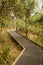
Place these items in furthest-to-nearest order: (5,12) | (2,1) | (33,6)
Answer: (33,6) → (5,12) → (2,1)

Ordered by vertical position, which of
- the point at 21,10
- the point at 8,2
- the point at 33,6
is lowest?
the point at 33,6

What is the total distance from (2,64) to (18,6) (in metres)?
4.27

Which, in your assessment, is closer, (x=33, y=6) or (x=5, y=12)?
(x=5, y=12)

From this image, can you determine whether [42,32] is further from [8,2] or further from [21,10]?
[8,2]

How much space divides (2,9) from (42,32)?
717cm

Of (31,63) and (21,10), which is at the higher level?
(21,10)

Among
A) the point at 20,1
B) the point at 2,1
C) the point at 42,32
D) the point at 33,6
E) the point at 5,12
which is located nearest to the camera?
the point at 2,1

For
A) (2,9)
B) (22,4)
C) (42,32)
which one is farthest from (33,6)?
(2,9)

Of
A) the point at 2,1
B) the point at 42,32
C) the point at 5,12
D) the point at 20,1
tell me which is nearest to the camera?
the point at 2,1

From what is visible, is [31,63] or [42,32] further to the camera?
[42,32]

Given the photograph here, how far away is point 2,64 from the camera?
12.8m

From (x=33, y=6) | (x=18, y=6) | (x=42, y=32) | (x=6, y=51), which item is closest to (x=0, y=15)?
(x=18, y=6)

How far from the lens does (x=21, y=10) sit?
1349 centimetres

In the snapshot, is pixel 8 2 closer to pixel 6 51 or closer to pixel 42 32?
pixel 6 51
